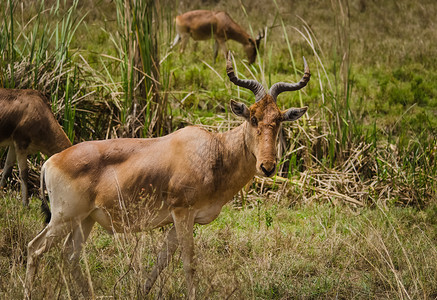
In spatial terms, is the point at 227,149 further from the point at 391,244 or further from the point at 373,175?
the point at 373,175

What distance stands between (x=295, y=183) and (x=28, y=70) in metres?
3.75

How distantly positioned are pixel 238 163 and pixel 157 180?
67 cm

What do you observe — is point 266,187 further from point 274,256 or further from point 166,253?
point 166,253

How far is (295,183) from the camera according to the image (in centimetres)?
782

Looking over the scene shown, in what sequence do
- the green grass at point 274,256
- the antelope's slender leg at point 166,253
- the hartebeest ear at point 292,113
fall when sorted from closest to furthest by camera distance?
the green grass at point 274,256
the antelope's slender leg at point 166,253
the hartebeest ear at point 292,113

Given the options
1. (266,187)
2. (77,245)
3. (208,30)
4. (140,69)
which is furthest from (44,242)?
(208,30)

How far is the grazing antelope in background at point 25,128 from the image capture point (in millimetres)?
7109

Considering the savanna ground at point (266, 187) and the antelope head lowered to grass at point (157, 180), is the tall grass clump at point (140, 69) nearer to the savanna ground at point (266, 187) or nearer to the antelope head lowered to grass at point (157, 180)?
the savanna ground at point (266, 187)

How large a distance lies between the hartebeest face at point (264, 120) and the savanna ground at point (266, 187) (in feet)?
2.66

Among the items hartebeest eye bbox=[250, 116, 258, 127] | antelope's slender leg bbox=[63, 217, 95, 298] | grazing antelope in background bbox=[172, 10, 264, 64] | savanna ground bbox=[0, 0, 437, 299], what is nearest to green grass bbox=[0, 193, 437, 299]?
savanna ground bbox=[0, 0, 437, 299]

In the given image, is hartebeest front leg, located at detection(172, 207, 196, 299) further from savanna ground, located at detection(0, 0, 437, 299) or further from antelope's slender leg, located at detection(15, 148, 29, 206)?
antelope's slender leg, located at detection(15, 148, 29, 206)

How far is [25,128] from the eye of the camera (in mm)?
7129

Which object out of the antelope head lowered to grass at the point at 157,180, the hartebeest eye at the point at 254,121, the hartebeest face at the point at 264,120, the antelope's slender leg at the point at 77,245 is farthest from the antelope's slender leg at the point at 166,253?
the hartebeest eye at the point at 254,121

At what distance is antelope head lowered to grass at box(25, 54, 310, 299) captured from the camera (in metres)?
4.71
